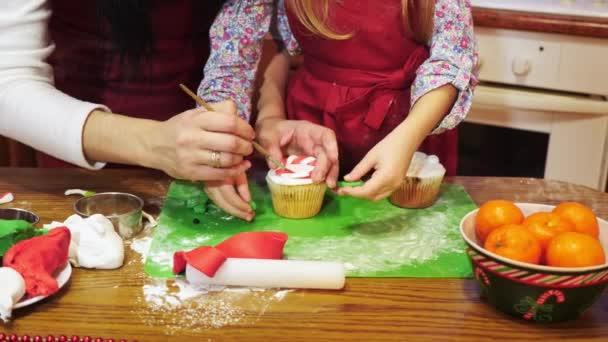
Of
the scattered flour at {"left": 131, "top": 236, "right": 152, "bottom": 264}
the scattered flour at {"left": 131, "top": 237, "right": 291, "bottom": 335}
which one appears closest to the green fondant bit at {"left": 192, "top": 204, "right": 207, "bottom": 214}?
the scattered flour at {"left": 131, "top": 236, "right": 152, "bottom": 264}

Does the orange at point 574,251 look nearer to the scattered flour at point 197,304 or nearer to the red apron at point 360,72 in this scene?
the scattered flour at point 197,304

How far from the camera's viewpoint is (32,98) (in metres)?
1.10

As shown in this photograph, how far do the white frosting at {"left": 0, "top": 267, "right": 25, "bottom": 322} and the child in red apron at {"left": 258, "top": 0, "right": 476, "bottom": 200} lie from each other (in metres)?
0.54

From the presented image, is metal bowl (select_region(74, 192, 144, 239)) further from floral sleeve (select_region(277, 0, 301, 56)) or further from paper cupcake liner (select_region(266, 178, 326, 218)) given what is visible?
floral sleeve (select_region(277, 0, 301, 56))

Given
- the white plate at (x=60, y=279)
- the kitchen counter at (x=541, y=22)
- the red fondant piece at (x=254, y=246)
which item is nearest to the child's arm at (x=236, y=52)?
the red fondant piece at (x=254, y=246)

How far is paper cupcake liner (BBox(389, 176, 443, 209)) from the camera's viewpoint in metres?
1.15

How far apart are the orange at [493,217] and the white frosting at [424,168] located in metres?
0.27

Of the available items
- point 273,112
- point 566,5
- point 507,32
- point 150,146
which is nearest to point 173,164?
point 150,146

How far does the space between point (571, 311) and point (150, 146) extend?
2.10 ft

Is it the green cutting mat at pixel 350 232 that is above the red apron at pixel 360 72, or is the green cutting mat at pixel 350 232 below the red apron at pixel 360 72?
below

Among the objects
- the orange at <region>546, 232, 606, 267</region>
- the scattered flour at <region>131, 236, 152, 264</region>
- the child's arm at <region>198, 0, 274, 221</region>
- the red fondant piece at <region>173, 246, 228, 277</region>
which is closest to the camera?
the orange at <region>546, 232, 606, 267</region>

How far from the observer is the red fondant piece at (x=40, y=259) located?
85 centimetres

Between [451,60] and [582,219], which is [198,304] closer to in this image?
[582,219]

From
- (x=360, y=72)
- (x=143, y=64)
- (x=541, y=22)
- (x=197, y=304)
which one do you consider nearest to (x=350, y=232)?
(x=197, y=304)
